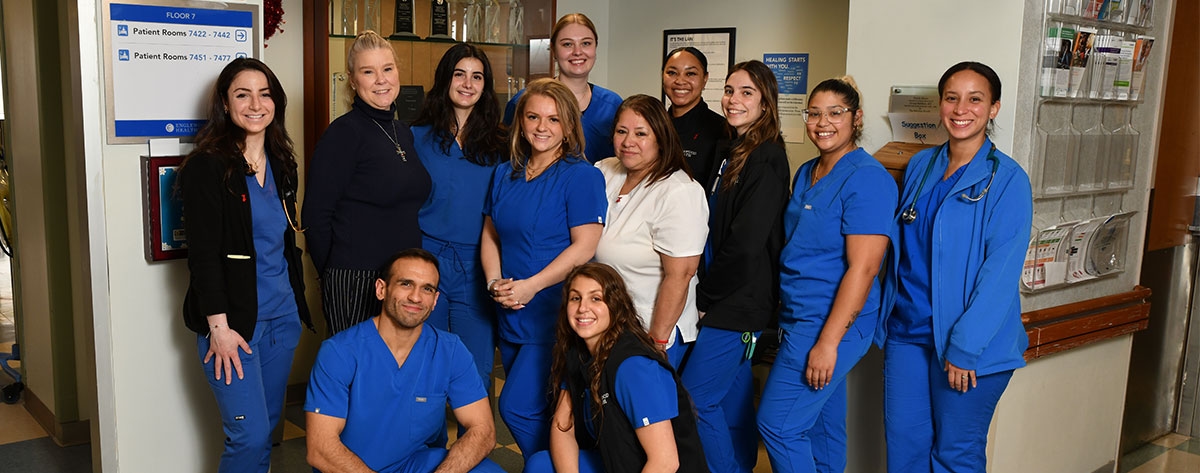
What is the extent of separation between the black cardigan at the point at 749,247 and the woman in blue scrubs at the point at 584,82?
1.81 feet

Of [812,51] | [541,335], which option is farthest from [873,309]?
[812,51]

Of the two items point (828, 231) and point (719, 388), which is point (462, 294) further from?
point (828, 231)

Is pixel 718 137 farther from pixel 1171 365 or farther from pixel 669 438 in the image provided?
pixel 1171 365

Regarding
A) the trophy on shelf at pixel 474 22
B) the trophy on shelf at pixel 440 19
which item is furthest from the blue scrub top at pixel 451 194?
the trophy on shelf at pixel 474 22

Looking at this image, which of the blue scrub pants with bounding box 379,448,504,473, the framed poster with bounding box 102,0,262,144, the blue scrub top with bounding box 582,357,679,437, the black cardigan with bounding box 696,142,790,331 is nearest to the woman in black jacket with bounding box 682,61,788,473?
the black cardigan with bounding box 696,142,790,331

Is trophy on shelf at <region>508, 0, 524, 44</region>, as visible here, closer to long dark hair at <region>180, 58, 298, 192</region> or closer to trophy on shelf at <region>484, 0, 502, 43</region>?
trophy on shelf at <region>484, 0, 502, 43</region>

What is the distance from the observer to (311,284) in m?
4.13

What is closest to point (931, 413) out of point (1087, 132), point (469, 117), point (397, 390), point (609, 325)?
point (609, 325)

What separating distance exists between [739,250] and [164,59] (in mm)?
1634

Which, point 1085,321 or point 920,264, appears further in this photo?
point 1085,321

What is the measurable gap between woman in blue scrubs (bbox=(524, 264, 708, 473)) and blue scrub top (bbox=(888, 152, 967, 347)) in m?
0.70

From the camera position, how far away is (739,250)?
265 centimetres

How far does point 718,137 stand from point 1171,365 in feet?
7.26

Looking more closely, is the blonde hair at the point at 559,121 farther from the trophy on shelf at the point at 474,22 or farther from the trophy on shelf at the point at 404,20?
the trophy on shelf at the point at 474,22
